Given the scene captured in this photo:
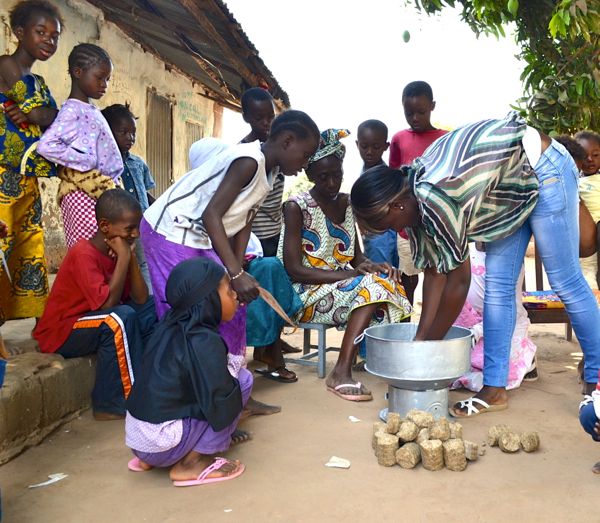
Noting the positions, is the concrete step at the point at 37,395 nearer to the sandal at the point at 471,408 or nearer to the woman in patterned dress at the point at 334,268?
the woman in patterned dress at the point at 334,268

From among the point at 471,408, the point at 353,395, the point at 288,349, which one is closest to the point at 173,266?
the point at 353,395

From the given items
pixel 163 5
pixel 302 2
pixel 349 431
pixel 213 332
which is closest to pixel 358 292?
pixel 349 431

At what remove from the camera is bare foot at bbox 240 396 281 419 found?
3.27 meters

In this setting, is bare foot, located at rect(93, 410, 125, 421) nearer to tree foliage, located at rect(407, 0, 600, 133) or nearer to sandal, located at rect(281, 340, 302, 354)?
sandal, located at rect(281, 340, 302, 354)

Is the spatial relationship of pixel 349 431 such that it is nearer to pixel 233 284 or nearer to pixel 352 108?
pixel 233 284

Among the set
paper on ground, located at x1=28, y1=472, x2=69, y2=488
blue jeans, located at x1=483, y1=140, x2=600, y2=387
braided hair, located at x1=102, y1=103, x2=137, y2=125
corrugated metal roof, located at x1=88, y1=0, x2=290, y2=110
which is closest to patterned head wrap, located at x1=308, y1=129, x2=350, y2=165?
blue jeans, located at x1=483, y1=140, x2=600, y2=387

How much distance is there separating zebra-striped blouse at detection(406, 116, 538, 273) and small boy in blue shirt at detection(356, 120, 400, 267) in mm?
1488

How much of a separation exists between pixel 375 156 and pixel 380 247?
0.65 meters

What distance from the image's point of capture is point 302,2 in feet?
158

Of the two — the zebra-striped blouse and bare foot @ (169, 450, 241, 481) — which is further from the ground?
the zebra-striped blouse

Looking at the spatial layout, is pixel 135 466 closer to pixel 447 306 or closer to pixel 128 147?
pixel 447 306

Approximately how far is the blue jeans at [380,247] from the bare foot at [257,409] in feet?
5.21

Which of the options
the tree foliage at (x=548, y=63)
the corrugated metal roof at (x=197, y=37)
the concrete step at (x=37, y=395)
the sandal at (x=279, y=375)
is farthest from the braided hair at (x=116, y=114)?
the tree foliage at (x=548, y=63)

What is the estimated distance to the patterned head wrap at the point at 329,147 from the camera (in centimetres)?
388
